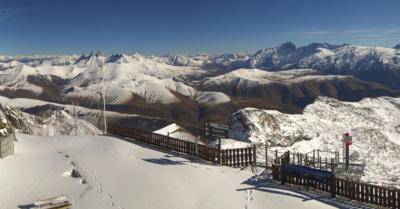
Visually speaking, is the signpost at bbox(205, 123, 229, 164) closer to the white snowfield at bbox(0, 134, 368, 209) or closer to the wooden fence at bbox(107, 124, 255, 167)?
the wooden fence at bbox(107, 124, 255, 167)

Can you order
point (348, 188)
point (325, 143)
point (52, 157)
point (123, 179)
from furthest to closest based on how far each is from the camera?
point (325, 143) → point (52, 157) → point (123, 179) → point (348, 188)

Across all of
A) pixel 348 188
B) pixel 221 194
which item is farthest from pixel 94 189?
pixel 348 188

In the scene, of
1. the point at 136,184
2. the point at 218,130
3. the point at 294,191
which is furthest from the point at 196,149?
the point at 294,191

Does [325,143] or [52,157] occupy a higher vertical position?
[52,157]

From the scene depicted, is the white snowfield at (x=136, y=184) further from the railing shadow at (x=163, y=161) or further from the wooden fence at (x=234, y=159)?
the wooden fence at (x=234, y=159)

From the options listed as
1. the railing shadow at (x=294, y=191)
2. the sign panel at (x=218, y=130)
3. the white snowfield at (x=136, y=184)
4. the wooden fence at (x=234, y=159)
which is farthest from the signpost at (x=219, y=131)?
the railing shadow at (x=294, y=191)

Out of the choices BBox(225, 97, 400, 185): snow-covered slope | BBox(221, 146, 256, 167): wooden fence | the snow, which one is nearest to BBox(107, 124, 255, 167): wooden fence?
BBox(221, 146, 256, 167): wooden fence

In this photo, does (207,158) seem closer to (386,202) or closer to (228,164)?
(228,164)
